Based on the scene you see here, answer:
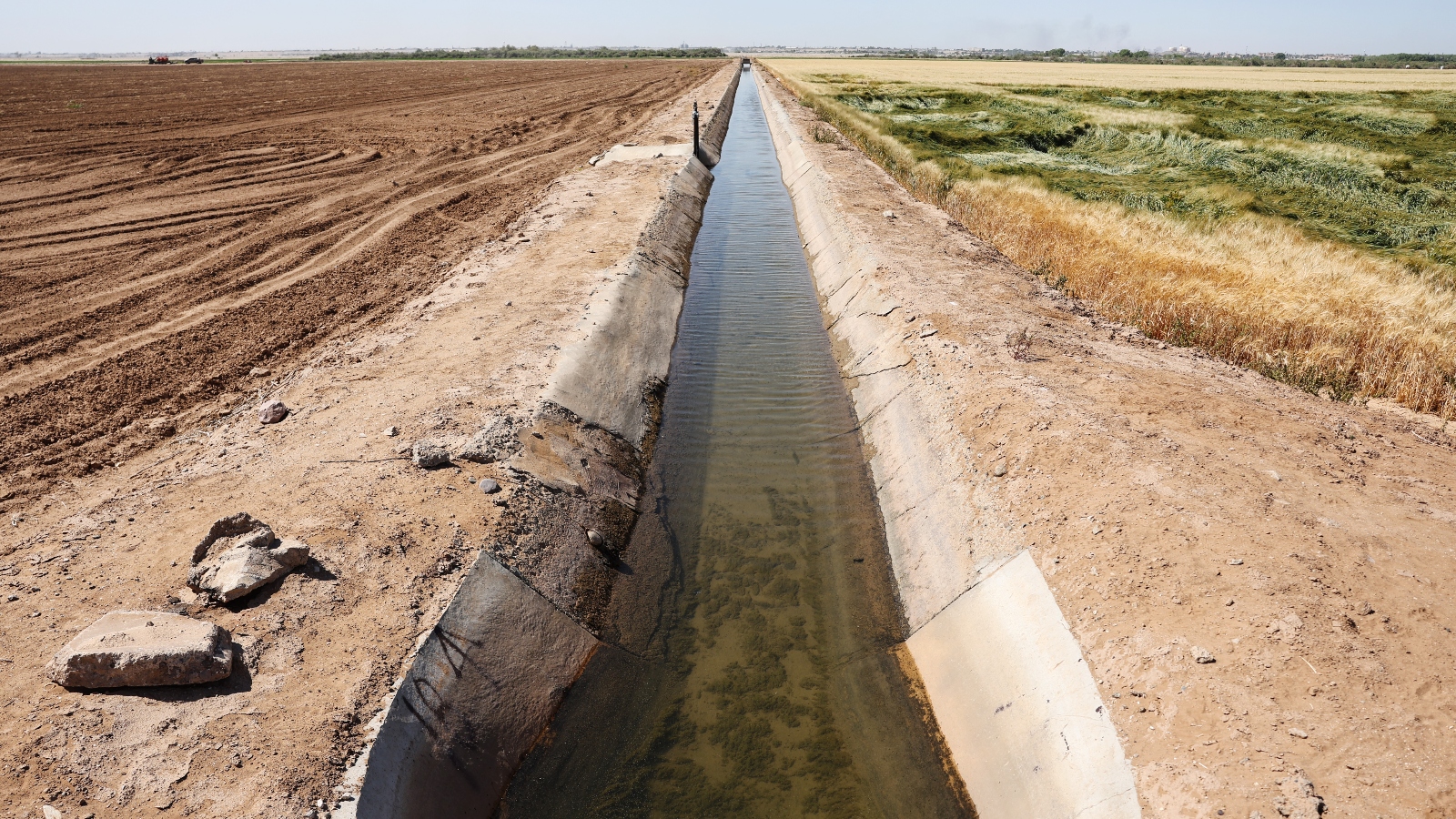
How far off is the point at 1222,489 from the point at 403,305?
30.5 feet

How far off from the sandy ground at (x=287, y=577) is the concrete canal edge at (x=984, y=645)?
336cm

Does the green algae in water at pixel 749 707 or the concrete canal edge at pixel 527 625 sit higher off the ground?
the concrete canal edge at pixel 527 625

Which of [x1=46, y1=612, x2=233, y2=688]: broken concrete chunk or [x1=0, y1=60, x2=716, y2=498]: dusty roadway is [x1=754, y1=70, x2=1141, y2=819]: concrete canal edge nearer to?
[x1=46, y1=612, x2=233, y2=688]: broken concrete chunk

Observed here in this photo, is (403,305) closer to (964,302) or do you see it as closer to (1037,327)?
(964,302)

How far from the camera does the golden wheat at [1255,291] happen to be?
27.1 ft

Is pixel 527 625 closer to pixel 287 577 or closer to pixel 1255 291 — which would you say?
pixel 287 577

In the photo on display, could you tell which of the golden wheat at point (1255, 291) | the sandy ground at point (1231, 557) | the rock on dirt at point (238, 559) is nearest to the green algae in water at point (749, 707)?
the sandy ground at point (1231, 557)

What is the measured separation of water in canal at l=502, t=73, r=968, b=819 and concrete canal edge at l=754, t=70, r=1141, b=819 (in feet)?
0.70

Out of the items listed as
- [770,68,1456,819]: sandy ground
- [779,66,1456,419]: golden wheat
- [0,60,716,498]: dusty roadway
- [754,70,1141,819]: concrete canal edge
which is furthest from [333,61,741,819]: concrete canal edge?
[779,66,1456,419]: golden wheat

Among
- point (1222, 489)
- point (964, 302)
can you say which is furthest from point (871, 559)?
point (964, 302)

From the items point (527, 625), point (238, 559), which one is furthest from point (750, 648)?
point (238, 559)

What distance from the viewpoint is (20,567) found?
15.8 feet

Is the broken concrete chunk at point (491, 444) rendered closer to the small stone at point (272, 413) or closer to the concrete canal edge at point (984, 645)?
the small stone at point (272, 413)

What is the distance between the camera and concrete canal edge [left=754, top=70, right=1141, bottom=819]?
4105 millimetres
